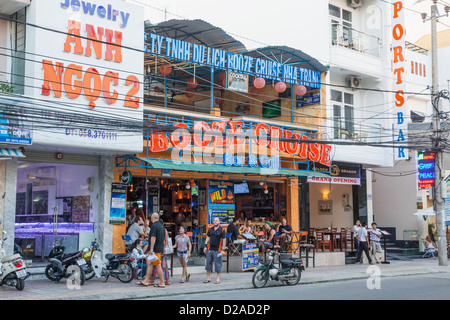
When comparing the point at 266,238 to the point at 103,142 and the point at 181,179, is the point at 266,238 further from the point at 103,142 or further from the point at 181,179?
the point at 103,142

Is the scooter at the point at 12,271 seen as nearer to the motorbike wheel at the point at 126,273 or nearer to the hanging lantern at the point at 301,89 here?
the motorbike wheel at the point at 126,273

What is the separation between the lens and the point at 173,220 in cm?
2288

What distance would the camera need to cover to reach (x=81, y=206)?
18.8m

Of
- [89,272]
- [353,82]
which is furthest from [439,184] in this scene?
[89,272]

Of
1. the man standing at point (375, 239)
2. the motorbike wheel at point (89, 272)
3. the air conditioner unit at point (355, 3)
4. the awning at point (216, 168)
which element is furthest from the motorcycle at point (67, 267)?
the air conditioner unit at point (355, 3)

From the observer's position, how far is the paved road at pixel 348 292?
13219mm

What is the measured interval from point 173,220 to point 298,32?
11.1 m

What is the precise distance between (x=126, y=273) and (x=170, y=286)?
58.0 inches

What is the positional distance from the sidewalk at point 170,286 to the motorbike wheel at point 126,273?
6.1 inches

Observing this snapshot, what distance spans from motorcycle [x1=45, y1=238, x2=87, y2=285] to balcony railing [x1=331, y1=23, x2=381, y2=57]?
1758 centimetres

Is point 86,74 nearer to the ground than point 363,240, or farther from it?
farther from it

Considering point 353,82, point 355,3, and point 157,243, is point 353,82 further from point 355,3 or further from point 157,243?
point 157,243
